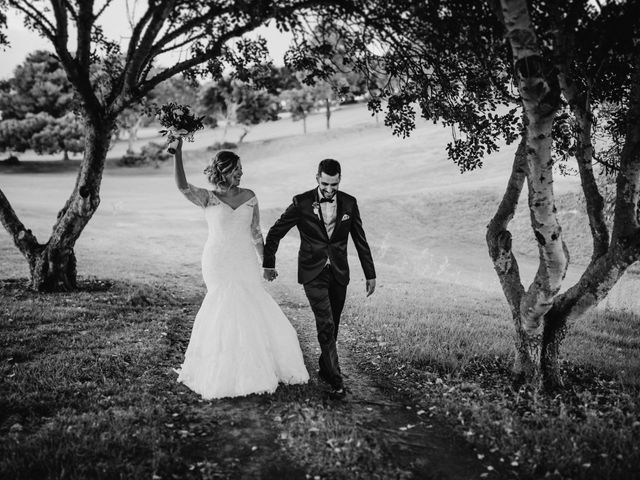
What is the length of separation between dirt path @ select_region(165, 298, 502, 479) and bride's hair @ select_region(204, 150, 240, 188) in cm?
296

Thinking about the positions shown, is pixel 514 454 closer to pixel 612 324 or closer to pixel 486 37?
pixel 486 37

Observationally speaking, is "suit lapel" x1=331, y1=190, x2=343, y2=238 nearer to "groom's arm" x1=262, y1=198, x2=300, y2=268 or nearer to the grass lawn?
"groom's arm" x1=262, y1=198, x2=300, y2=268

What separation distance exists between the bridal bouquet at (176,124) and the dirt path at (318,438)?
11.5ft

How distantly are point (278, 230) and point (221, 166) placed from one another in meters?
1.21

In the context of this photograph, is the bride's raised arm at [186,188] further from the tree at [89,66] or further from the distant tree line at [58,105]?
the distant tree line at [58,105]

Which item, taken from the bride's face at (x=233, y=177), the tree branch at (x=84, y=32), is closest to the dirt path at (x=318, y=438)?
the bride's face at (x=233, y=177)

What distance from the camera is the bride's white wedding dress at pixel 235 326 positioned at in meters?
6.29

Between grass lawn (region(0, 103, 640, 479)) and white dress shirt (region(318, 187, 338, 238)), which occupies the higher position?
white dress shirt (region(318, 187, 338, 238))

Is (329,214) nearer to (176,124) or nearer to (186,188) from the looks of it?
(186,188)

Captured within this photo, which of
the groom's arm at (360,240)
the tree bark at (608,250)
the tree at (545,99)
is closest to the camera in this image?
the tree at (545,99)

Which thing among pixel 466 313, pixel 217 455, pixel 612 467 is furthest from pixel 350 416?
pixel 466 313

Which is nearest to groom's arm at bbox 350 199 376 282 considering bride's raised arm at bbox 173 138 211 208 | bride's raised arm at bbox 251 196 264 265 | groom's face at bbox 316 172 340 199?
groom's face at bbox 316 172 340 199

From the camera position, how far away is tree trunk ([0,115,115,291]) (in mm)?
11320

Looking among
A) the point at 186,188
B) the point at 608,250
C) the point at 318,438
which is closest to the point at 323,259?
the point at 186,188
